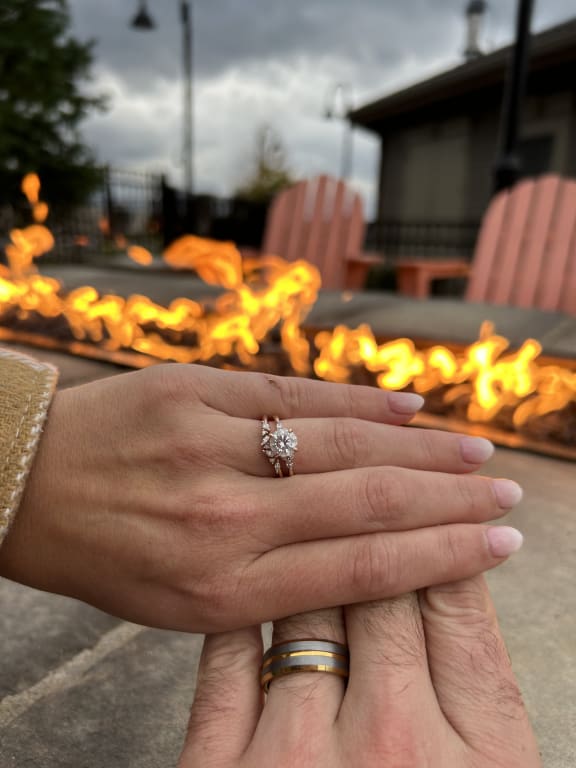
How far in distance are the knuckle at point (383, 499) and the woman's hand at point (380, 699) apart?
0.45 ft

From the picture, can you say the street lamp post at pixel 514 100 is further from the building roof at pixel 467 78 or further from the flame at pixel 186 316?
the building roof at pixel 467 78

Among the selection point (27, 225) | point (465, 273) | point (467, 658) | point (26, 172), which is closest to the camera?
point (467, 658)

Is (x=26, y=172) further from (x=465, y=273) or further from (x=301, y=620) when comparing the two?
(x=301, y=620)

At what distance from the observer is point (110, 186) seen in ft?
48.8

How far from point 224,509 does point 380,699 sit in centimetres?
34

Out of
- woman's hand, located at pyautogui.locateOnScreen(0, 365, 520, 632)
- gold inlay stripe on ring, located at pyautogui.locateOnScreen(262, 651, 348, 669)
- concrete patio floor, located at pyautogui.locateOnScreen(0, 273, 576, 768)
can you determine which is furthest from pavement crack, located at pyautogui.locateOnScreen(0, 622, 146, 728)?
gold inlay stripe on ring, located at pyautogui.locateOnScreen(262, 651, 348, 669)

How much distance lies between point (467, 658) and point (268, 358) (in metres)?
2.09

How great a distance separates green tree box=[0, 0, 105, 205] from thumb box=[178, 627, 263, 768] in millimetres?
16465

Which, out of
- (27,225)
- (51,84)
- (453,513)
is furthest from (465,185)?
(453,513)

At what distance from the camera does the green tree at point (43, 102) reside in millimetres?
14898

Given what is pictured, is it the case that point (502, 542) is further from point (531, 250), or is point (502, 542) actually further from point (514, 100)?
point (514, 100)

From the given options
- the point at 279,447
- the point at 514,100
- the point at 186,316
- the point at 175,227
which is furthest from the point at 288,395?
the point at 175,227

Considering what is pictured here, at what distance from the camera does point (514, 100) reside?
16.8 ft

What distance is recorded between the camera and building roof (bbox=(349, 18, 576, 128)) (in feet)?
31.9
